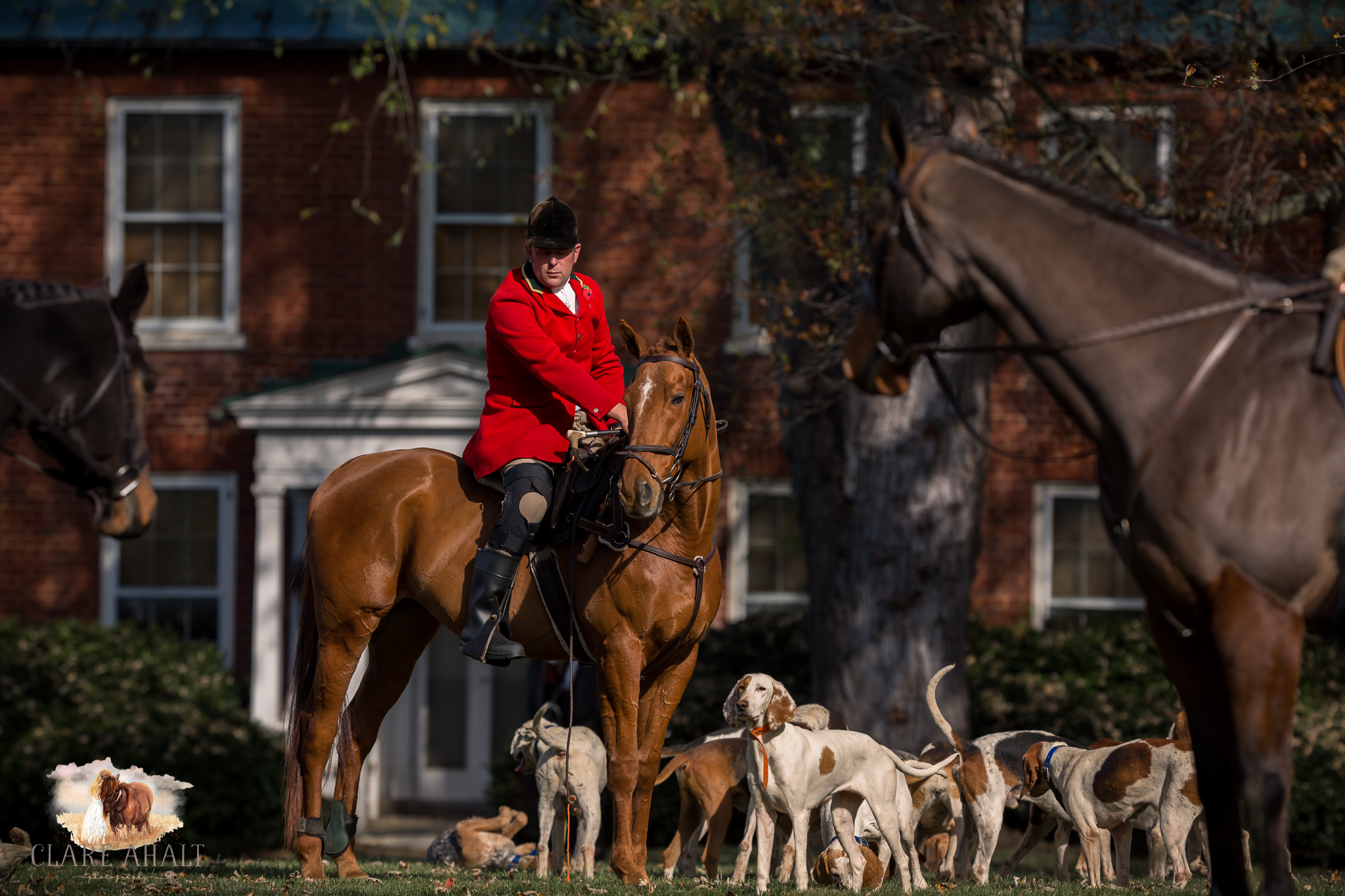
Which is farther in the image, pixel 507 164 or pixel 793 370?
pixel 507 164

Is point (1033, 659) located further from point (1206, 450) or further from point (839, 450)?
point (1206, 450)

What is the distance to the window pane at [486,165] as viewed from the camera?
15.0 m

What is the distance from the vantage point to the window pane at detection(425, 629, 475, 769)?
14.8 metres

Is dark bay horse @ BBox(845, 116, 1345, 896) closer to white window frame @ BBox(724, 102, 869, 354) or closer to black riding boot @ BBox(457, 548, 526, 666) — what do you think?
black riding boot @ BBox(457, 548, 526, 666)

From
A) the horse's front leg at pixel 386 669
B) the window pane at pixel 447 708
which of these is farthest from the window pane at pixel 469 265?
the horse's front leg at pixel 386 669

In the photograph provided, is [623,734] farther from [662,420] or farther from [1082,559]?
[1082,559]

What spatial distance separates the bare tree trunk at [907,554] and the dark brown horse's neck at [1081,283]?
6.05 m

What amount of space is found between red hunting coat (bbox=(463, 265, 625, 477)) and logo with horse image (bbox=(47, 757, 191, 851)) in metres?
2.30

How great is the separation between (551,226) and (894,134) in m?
2.31

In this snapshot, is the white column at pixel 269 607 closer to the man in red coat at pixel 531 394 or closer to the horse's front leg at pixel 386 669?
the horse's front leg at pixel 386 669

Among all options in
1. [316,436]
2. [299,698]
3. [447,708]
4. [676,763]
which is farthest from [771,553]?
[299,698]

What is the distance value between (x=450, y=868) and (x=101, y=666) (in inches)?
250

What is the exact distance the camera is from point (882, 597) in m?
10.4

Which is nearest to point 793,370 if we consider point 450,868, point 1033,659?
point 1033,659
